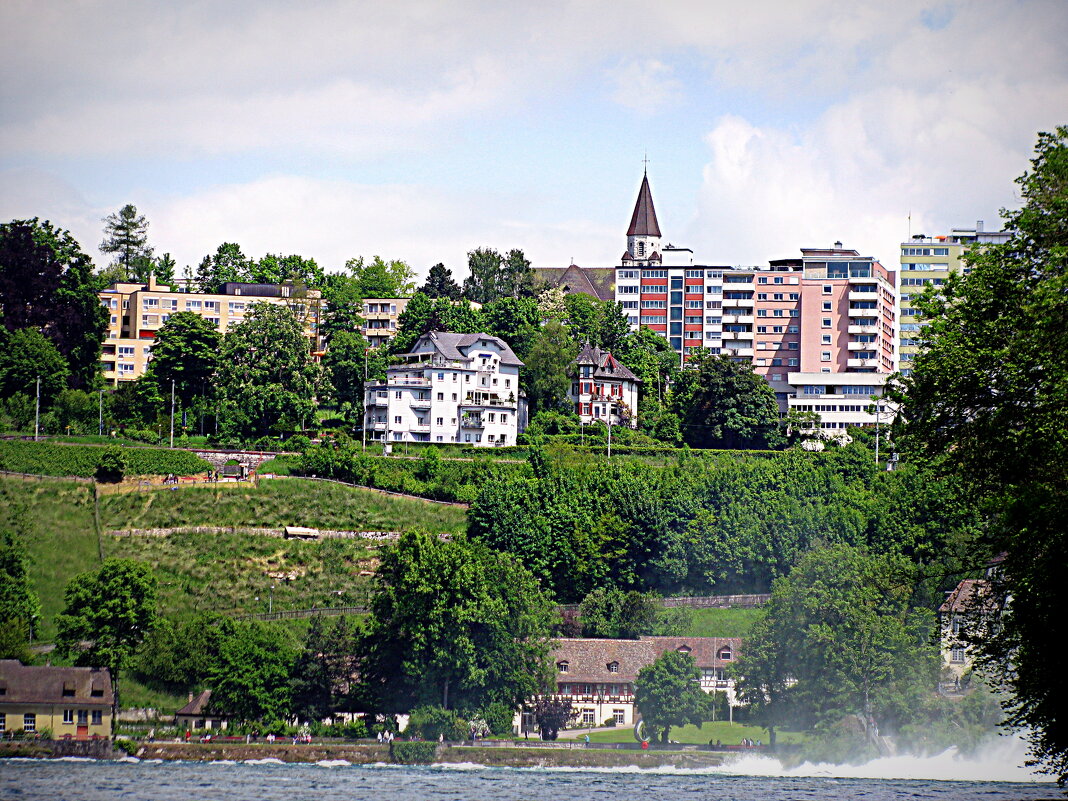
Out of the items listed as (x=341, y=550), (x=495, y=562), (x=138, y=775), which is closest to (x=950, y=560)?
(x=495, y=562)

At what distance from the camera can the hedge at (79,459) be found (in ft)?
344

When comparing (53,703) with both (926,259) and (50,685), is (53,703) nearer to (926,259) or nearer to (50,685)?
Result: (50,685)

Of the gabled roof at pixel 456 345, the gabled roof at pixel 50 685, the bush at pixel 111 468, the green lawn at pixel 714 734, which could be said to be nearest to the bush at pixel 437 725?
the green lawn at pixel 714 734

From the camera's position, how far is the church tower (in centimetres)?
16212

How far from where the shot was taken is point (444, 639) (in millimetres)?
74125

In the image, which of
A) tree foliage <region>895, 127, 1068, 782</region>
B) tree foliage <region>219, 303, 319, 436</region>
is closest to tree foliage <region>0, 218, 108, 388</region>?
tree foliage <region>219, 303, 319, 436</region>

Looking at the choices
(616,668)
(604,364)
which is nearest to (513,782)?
(616,668)

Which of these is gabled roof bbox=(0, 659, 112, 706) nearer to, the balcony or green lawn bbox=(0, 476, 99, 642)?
green lawn bbox=(0, 476, 99, 642)

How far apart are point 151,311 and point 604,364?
4262 centimetres

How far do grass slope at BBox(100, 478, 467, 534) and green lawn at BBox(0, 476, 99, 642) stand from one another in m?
2.03

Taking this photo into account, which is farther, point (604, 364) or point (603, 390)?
point (604, 364)

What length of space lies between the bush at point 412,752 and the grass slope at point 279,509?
95.0ft

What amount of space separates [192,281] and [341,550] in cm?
6324

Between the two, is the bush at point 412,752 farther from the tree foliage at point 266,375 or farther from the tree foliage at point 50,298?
the tree foliage at point 50,298
